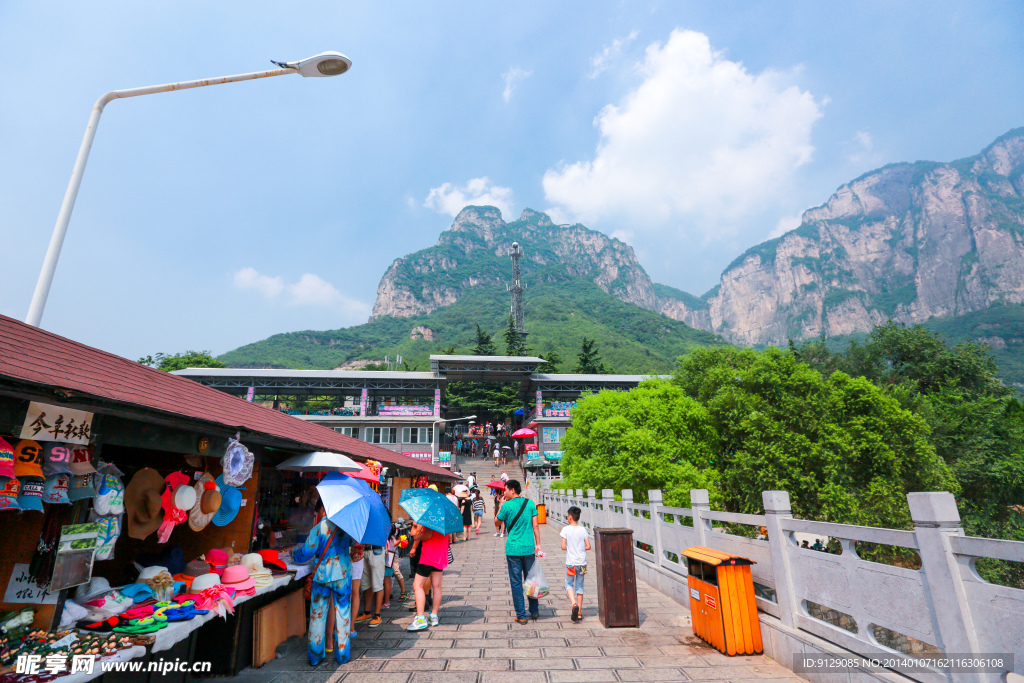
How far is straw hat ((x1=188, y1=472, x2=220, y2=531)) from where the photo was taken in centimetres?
487

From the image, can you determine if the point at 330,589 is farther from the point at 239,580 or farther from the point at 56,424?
the point at 56,424

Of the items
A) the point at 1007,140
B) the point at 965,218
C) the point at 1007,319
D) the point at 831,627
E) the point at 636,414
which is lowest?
the point at 831,627

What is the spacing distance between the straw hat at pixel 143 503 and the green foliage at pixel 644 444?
17.3m

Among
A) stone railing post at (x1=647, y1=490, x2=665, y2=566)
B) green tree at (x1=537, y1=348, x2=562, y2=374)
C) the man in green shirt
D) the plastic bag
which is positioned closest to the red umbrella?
the man in green shirt

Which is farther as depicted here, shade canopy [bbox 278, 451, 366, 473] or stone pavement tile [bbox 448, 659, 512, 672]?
shade canopy [bbox 278, 451, 366, 473]

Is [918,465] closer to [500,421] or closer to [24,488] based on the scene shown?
[24,488]

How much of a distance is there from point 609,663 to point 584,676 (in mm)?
464

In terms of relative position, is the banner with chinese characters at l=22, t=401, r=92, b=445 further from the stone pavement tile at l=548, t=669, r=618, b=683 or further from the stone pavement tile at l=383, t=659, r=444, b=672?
the stone pavement tile at l=548, t=669, r=618, b=683

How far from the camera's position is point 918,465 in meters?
19.5

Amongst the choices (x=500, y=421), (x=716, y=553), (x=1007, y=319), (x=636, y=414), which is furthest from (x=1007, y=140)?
(x=716, y=553)

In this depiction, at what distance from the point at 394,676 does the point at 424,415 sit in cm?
3527

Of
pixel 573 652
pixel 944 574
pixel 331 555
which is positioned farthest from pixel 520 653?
pixel 944 574

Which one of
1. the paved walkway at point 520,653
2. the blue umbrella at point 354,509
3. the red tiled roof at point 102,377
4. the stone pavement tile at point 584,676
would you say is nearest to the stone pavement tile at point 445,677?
the paved walkway at point 520,653

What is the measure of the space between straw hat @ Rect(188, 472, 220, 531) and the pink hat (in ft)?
1.78
